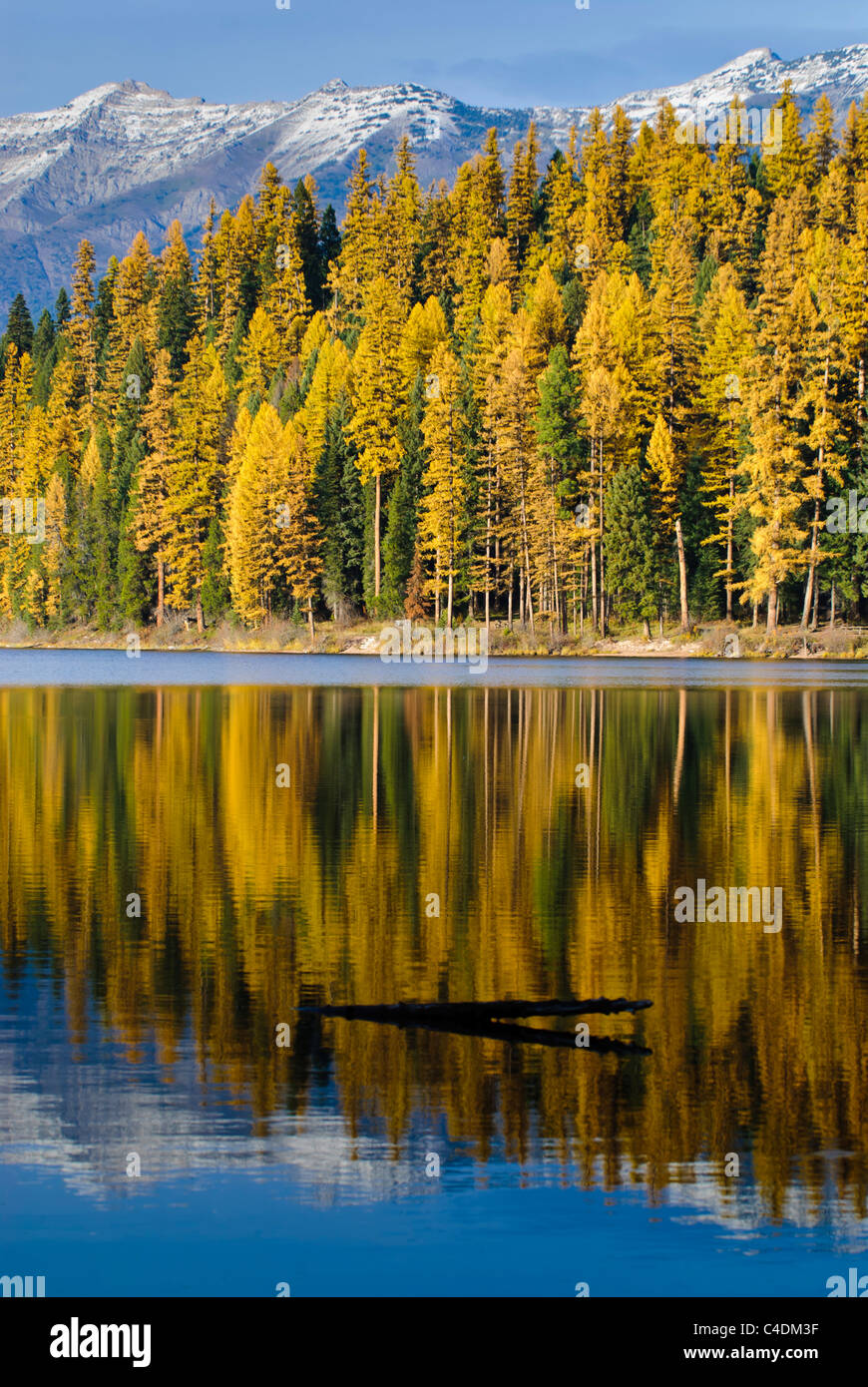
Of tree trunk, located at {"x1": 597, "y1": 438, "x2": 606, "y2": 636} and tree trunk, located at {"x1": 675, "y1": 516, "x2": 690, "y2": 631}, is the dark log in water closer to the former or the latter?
tree trunk, located at {"x1": 675, "y1": 516, "x2": 690, "y2": 631}

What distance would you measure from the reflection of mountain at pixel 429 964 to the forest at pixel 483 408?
51.7 m

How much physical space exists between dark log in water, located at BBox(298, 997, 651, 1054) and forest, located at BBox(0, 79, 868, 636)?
2524 inches

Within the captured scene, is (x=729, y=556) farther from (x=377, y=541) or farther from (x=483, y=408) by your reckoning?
(x=377, y=541)

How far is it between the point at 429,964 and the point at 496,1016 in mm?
1897

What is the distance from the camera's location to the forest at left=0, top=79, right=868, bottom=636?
78.0 meters

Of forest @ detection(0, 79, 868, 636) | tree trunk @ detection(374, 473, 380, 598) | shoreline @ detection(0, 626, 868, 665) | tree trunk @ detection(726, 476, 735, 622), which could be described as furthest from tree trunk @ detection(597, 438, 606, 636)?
tree trunk @ detection(374, 473, 380, 598)

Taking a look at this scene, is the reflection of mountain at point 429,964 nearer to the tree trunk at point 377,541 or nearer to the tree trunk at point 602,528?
the tree trunk at point 602,528

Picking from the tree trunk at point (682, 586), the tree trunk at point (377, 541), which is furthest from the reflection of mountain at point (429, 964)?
the tree trunk at point (377, 541)

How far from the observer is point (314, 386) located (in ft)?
340

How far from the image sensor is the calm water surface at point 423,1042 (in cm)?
777

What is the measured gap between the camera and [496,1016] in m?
10.9

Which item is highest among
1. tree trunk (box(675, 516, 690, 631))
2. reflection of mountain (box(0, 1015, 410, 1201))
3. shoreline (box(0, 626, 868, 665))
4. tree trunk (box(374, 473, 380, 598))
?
tree trunk (box(374, 473, 380, 598))

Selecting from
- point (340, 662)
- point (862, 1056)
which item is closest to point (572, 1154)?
point (862, 1056)
